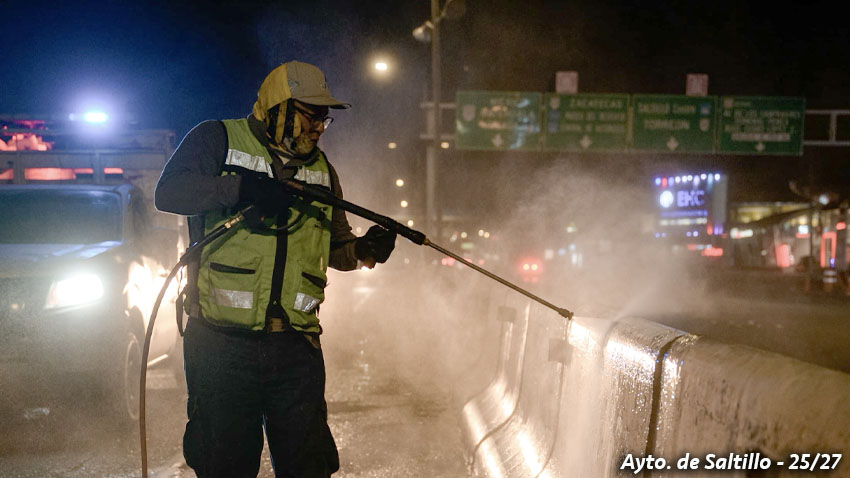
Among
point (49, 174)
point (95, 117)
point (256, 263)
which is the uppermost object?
point (95, 117)

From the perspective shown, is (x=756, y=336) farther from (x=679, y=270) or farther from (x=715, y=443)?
(x=679, y=270)

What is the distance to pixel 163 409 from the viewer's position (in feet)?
21.3

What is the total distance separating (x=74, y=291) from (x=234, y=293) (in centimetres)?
338

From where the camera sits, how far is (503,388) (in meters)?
5.38

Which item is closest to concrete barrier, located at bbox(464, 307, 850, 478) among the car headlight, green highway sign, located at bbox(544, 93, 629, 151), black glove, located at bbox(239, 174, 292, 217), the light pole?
black glove, located at bbox(239, 174, 292, 217)

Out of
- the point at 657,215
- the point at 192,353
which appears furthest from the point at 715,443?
the point at 657,215

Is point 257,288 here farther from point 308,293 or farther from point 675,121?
point 675,121

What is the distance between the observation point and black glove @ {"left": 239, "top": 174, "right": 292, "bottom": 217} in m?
2.62

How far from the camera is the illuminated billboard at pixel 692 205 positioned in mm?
36688

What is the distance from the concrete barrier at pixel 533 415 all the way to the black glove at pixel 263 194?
5.90 feet

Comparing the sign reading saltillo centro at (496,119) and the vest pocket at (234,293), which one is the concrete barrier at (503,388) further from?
the sign reading saltillo centro at (496,119)

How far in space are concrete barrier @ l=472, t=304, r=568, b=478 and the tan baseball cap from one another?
6.06 feet

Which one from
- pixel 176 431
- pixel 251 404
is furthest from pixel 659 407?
pixel 176 431

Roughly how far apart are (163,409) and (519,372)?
3449mm
